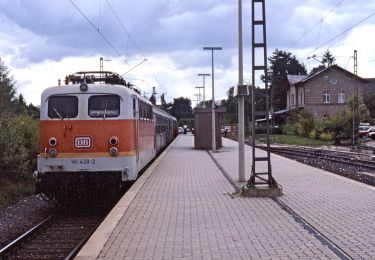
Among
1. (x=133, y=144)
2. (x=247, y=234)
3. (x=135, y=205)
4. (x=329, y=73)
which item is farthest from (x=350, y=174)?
(x=329, y=73)

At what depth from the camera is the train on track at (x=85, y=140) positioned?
1288 cm

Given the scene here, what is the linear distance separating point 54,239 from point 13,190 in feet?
24.3

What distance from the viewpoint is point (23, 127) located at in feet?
68.2

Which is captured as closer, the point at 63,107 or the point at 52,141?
the point at 52,141

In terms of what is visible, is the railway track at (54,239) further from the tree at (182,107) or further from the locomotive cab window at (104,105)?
the tree at (182,107)

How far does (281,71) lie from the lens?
11688cm

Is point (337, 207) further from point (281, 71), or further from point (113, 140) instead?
point (281, 71)

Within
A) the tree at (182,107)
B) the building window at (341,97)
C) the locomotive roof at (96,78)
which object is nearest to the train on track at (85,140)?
the locomotive roof at (96,78)

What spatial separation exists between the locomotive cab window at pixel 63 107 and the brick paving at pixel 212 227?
7.66 ft

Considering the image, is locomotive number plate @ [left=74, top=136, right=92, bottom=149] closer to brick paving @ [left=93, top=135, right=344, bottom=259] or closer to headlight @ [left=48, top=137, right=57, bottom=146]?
headlight @ [left=48, top=137, right=57, bottom=146]

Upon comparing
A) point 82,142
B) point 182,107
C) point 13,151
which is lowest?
point 13,151

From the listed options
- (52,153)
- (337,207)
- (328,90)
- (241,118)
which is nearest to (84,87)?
(52,153)

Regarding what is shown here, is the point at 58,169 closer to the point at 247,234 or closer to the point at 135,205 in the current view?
the point at 135,205

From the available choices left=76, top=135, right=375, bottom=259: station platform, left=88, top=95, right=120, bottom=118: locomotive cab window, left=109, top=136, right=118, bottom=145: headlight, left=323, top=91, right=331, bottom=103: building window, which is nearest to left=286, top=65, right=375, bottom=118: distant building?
left=323, top=91, right=331, bottom=103: building window
